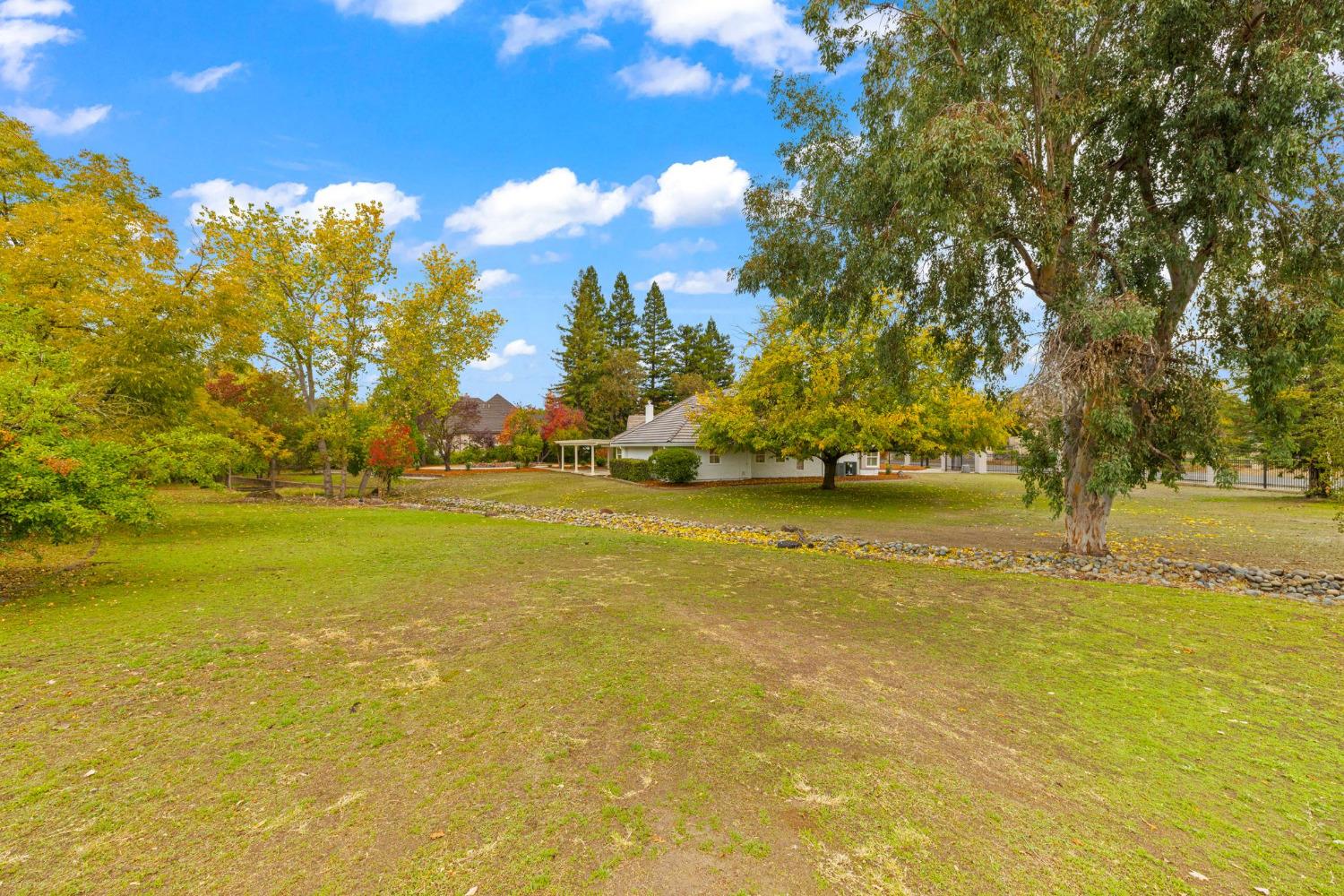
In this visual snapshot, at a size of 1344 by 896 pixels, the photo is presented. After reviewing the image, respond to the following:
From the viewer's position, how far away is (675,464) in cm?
2831

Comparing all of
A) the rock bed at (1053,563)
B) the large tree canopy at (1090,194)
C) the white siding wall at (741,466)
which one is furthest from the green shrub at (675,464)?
the large tree canopy at (1090,194)

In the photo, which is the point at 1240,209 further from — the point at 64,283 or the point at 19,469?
the point at 64,283

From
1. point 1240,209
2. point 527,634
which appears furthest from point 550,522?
point 1240,209

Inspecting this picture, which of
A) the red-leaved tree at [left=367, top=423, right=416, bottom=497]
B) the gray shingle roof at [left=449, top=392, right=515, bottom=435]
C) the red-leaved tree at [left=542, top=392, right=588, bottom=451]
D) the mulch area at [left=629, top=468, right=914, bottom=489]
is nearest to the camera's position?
the red-leaved tree at [left=367, top=423, right=416, bottom=497]

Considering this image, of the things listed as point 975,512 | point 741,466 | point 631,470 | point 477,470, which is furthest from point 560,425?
point 975,512

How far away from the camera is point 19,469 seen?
6297 mm

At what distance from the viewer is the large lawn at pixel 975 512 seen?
12.6 meters

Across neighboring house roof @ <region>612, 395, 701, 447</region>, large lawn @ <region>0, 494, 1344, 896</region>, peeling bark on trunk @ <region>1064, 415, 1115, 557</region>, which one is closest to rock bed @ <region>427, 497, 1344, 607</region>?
peeling bark on trunk @ <region>1064, 415, 1115, 557</region>

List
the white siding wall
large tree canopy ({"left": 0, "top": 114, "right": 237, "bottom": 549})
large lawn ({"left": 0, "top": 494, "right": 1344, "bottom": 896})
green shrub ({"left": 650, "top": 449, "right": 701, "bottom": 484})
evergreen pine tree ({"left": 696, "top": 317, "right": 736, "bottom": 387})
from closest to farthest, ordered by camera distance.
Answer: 1. large lawn ({"left": 0, "top": 494, "right": 1344, "bottom": 896})
2. large tree canopy ({"left": 0, "top": 114, "right": 237, "bottom": 549})
3. green shrub ({"left": 650, "top": 449, "right": 701, "bottom": 484})
4. the white siding wall
5. evergreen pine tree ({"left": 696, "top": 317, "right": 736, "bottom": 387})

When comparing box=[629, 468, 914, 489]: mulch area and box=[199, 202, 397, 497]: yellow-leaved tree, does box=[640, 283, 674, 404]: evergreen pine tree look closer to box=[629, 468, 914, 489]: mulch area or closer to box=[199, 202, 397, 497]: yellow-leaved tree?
box=[629, 468, 914, 489]: mulch area

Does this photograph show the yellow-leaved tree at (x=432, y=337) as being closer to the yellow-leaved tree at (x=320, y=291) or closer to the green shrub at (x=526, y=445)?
the yellow-leaved tree at (x=320, y=291)

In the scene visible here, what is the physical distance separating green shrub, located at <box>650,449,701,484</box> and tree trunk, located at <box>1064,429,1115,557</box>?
18.7m

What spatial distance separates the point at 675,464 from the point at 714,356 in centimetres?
2868

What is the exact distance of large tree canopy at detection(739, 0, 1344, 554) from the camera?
27.1 feet
